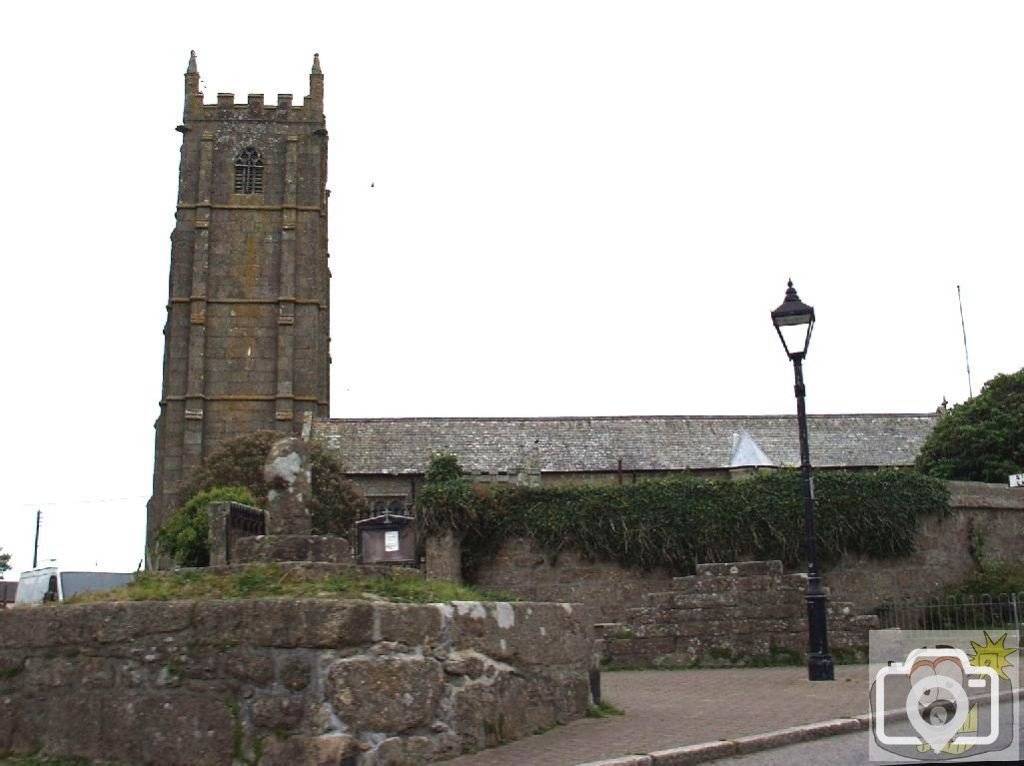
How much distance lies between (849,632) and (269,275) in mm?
46910

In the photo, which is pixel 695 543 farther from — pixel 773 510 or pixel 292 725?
pixel 292 725

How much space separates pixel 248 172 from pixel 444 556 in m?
41.7

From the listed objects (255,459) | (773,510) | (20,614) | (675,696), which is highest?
(255,459)

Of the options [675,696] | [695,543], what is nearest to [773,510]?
[695,543]

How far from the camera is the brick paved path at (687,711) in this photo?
7.52 meters

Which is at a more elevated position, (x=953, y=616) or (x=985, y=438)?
(x=985, y=438)

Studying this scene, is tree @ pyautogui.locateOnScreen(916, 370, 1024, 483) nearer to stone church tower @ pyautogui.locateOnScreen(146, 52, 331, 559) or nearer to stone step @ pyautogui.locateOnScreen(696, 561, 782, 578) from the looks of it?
stone step @ pyautogui.locateOnScreen(696, 561, 782, 578)

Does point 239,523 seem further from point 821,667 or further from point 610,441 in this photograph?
point 610,441

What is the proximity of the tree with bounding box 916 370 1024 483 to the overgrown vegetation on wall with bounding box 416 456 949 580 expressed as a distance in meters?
8.84

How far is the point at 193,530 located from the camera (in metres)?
33.0

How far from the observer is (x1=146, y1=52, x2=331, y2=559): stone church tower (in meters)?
54.5

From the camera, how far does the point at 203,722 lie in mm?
6766

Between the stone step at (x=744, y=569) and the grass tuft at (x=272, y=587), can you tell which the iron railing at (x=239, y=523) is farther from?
→ the stone step at (x=744, y=569)

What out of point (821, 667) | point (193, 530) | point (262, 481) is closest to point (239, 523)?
point (821, 667)
